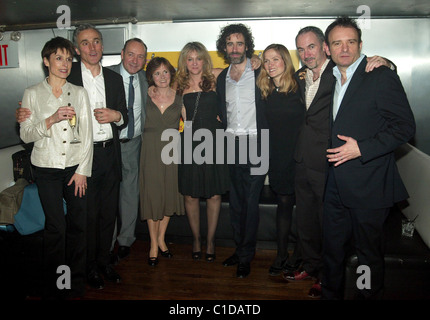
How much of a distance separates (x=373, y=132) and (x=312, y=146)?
23.9 inches

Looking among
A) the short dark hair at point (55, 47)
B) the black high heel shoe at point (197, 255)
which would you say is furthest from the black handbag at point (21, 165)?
the black high heel shoe at point (197, 255)

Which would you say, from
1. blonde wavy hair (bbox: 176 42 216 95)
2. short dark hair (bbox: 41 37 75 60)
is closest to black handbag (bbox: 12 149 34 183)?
short dark hair (bbox: 41 37 75 60)

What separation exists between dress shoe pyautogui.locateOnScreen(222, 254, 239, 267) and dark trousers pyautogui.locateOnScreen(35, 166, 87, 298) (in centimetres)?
130

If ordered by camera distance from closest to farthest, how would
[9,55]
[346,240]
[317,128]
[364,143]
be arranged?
[364,143] < [346,240] < [317,128] < [9,55]

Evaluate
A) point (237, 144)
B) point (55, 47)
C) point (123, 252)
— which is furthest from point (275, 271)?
point (55, 47)

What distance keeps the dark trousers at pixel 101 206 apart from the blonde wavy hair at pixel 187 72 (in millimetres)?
900

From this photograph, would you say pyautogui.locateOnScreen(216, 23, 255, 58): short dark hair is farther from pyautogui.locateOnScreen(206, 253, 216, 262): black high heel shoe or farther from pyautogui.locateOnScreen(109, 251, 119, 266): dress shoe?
pyautogui.locateOnScreen(109, 251, 119, 266): dress shoe

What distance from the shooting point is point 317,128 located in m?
2.82

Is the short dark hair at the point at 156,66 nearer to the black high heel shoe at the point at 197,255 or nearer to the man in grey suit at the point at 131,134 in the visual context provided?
the man in grey suit at the point at 131,134

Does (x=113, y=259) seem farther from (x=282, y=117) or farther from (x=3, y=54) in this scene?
(x=3, y=54)

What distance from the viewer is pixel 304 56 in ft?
9.52

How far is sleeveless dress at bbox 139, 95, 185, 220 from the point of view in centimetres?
345

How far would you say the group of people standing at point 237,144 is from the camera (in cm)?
233

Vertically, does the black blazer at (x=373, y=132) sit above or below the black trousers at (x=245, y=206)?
above
